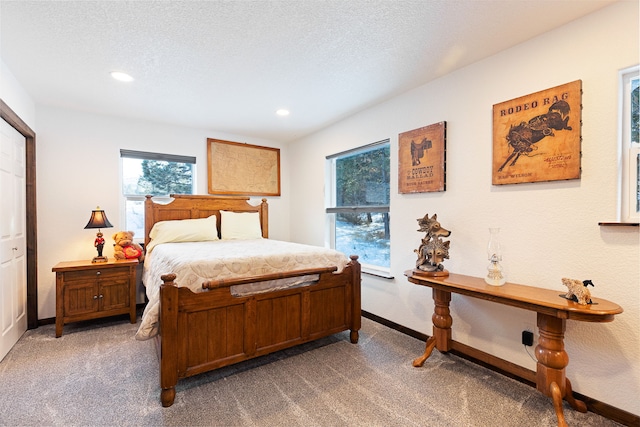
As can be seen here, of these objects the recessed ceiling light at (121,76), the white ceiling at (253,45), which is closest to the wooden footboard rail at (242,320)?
the white ceiling at (253,45)

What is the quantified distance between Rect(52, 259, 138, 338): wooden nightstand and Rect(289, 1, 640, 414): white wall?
2.78 metres

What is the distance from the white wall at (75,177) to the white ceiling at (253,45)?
33cm

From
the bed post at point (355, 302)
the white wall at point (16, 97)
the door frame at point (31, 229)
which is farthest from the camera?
the door frame at point (31, 229)

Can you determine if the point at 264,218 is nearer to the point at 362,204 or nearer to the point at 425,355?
the point at 362,204

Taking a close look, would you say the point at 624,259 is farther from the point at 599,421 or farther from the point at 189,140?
the point at 189,140

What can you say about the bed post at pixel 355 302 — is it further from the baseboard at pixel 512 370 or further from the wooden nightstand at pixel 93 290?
the wooden nightstand at pixel 93 290

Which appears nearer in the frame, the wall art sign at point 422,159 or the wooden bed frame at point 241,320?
the wooden bed frame at point 241,320

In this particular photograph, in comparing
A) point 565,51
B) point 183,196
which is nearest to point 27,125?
point 183,196

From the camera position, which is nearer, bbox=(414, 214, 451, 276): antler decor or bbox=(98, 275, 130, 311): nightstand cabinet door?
bbox=(414, 214, 451, 276): antler decor

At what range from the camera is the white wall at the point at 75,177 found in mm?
3152

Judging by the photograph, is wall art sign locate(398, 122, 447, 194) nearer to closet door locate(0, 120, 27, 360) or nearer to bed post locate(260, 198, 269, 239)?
bed post locate(260, 198, 269, 239)

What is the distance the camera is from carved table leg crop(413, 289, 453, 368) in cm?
232

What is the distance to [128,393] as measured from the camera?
6.30ft

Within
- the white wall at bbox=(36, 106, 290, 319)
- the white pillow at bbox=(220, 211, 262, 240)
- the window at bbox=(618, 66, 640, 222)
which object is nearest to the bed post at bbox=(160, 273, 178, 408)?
the white pillow at bbox=(220, 211, 262, 240)
